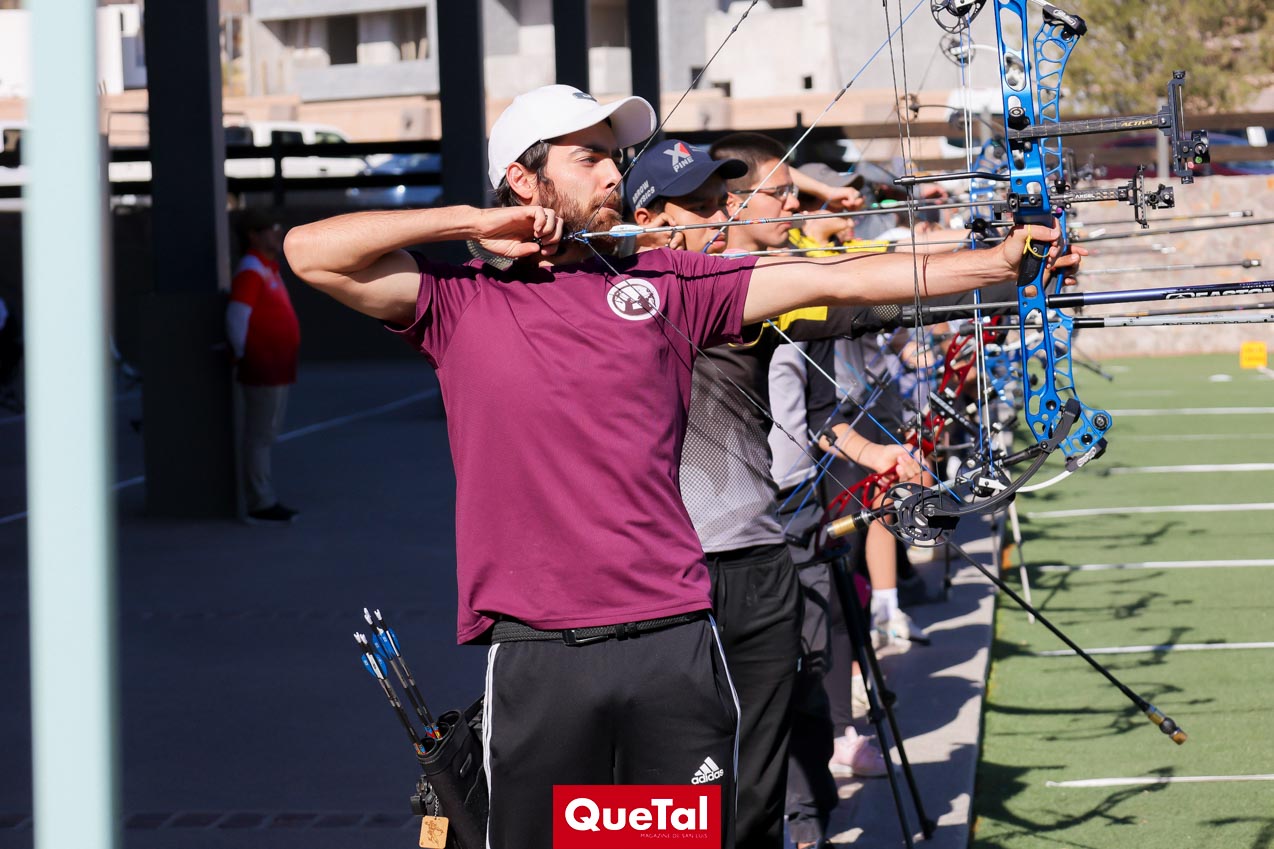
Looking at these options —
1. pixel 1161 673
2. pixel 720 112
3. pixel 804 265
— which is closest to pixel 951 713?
pixel 1161 673

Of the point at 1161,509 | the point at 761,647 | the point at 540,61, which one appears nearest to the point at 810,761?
the point at 761,647

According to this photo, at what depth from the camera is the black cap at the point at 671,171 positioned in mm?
3625

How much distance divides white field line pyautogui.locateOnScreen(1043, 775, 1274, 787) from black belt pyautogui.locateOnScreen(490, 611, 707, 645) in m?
2.88

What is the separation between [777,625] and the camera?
3645 mm

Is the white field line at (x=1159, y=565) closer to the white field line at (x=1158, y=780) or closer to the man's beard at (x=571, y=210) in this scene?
the white field line at (x=1158, y=780)

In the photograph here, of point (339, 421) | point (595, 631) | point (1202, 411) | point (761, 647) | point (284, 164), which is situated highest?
point (284, 164)

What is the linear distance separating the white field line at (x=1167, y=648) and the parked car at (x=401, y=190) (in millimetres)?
17745

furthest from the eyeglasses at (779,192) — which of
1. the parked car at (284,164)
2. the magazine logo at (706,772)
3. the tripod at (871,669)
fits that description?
the parked car at (284,164)

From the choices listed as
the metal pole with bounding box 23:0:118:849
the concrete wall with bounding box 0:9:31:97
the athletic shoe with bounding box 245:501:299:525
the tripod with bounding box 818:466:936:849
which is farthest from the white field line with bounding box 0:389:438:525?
the metal pole with bounding box 23:0:118:849

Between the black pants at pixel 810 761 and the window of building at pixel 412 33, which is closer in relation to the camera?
the black pants at pixel 810 761

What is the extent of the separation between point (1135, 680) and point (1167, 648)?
1.91 ft

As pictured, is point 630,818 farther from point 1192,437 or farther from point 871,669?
point 1192,437

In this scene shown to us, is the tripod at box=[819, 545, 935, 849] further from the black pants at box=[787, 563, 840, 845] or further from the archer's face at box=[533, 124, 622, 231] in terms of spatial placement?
the archer's face at box=[533, 124, 622, 231]

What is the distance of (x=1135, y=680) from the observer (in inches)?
250
